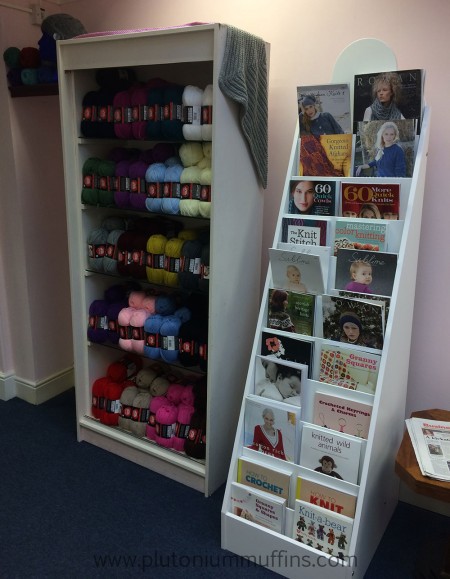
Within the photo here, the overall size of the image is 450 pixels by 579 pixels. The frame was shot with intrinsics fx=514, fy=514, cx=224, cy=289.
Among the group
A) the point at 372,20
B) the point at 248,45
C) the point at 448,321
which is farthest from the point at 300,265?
the point at 372,20

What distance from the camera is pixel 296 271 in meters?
1.85

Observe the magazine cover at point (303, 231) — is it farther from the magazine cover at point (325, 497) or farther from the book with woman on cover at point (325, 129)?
the magazine cover at point (325, 497)

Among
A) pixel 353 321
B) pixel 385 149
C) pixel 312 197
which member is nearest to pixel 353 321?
pixel 353 321

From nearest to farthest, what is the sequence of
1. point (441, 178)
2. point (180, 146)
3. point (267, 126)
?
point (441, 178), point (267, 126), point (180, 146)

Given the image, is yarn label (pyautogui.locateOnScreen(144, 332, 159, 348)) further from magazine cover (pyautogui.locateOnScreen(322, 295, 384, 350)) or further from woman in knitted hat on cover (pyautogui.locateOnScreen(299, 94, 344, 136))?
woman in knitted hat on cover (pyautogui.locateOnScreen(299, 94, 344, 136))

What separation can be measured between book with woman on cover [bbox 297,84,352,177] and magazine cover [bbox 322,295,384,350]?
1.62 feet

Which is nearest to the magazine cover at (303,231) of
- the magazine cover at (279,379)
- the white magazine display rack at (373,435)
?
the white magazine display rack at (373,435)

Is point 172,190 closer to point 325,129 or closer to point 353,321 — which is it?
point 325,129

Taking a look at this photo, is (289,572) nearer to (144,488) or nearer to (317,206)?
(144,488)

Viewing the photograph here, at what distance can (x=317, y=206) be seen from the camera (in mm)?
1902

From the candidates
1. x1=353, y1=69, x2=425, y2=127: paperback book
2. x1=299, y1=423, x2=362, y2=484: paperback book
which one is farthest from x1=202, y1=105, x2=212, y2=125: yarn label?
x1=299, y1=423, x2=362, y2=484: paperback book

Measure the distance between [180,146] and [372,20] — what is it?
0.92m

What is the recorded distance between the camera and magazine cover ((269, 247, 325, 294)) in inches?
70.7

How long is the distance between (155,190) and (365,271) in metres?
1.00
